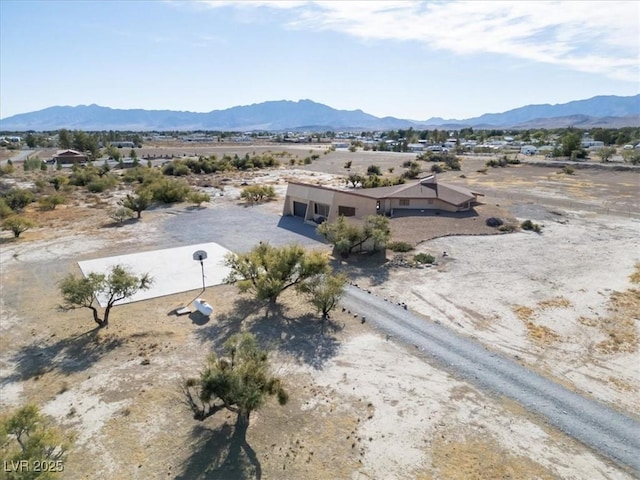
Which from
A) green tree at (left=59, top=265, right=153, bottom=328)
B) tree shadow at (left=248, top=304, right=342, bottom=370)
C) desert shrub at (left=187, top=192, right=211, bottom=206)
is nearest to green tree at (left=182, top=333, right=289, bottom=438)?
tree shadow at (left=248, top=304, right=342, bottom=370)

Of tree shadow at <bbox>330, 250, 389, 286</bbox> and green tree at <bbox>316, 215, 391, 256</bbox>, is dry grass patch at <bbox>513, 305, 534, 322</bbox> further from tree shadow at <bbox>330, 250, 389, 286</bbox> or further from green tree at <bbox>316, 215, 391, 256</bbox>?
green tree at <bbox>316, 215, 391, 256</bbox>

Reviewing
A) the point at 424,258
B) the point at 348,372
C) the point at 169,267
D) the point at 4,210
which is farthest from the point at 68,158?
the point at 348,372

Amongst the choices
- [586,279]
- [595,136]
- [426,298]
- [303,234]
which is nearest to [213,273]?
[303,234]

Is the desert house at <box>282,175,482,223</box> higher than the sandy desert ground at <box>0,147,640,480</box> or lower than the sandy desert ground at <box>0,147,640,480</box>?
higher

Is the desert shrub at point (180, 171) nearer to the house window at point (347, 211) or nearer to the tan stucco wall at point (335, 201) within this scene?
the tan stucco wall at point (335, 201)

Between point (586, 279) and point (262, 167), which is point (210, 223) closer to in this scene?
point (586, 279)

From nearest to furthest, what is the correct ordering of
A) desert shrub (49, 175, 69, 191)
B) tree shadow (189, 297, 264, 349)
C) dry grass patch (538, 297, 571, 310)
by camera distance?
tree shadow (189, 297, 264, 349) → dry grass patch (538, 297, 571, 310) → desert shrub (49, 175, 69, 191)
